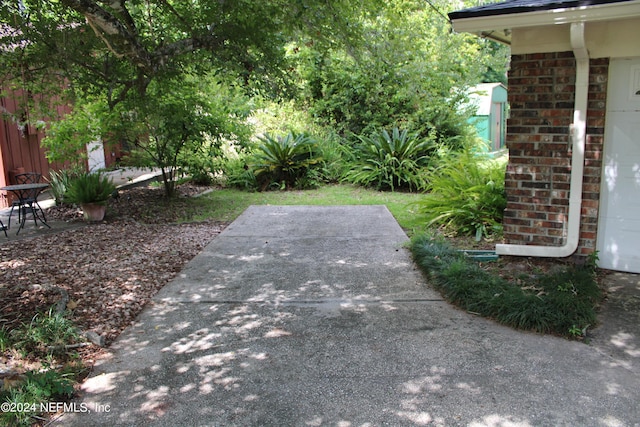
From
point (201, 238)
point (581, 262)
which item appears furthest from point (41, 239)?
point (581, 262)

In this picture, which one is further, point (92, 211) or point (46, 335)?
point (92, 211)

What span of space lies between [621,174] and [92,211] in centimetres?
729

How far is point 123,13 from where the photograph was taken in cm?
559

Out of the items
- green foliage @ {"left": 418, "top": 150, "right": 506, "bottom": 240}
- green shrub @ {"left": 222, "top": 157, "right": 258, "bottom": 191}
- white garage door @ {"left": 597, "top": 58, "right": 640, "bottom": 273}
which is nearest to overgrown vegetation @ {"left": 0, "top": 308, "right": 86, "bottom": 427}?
green foliage @ {"left": 418, "top": 150, "right": 506, "bottom": 240}

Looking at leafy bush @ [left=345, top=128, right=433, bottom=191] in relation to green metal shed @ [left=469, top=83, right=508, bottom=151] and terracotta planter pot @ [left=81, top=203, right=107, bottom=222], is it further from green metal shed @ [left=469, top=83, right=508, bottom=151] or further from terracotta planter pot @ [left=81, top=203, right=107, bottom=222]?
green metal shed @ [left=469, top=83, right=508, bottom=151]

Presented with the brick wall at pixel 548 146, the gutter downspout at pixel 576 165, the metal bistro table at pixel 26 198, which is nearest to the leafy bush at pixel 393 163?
the brick wall at pixel 548 146

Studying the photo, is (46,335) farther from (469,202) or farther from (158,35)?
(469,202)

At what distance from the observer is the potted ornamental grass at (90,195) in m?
8.12

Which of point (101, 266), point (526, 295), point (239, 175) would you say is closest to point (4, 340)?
point (101, 266)

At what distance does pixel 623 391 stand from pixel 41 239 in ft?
22.3

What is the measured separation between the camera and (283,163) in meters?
11.9

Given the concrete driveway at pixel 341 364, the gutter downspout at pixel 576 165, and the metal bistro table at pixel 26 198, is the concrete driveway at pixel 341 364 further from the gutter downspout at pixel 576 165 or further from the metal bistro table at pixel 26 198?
the metal bistro table at pixel 26 198

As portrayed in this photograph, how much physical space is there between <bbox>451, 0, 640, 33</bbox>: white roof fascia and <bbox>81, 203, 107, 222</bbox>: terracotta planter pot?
243 inches

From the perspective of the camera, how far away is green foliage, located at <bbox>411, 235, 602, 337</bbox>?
393 centimetres
